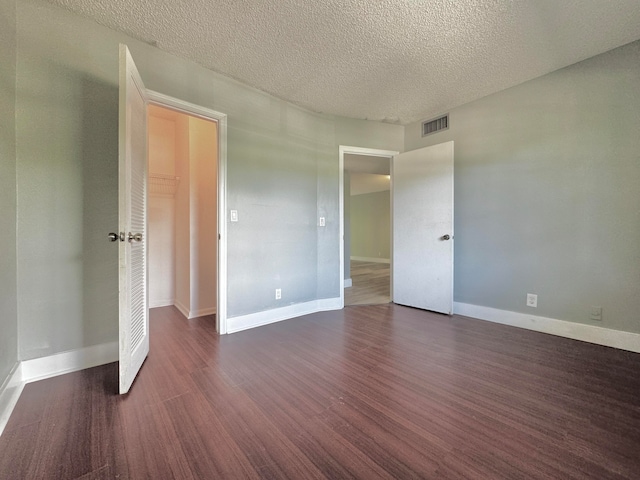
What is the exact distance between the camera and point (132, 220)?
1665 mm

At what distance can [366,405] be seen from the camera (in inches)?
56.4

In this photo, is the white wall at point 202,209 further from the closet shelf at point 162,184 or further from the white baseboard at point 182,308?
the closet shelf at point 162,184

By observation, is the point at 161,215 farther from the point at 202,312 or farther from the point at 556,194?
the point at 556,194

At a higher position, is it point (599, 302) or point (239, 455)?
point (599, 302)

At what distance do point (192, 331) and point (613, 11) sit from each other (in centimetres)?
423

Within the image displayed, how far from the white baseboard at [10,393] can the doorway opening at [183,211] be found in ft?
4.78

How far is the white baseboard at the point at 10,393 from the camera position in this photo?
131 centimetres

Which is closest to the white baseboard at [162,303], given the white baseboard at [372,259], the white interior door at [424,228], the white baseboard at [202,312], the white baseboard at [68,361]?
the white baseboard at [202,312]

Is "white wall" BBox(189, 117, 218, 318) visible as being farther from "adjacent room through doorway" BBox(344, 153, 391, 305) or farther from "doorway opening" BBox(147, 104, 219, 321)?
"adjacent room through doorway" BBox(344, 153, 391, 305)

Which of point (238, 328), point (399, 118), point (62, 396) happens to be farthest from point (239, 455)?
point (399, 118)

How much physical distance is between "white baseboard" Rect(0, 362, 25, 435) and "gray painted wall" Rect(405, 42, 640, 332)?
3.80 meters

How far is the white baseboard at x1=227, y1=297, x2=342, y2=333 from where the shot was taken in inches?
103

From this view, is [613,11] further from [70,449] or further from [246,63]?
[70,449]

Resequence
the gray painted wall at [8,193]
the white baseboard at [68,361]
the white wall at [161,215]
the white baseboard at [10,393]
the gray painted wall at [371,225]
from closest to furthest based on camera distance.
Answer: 1. the white baseboard at [10,393]
2. the gray painted wall at [8,193]
3. the white baseboard at [68,361]
4. the white wall at [161,215]
5. the gray painted wall at [371,225]
